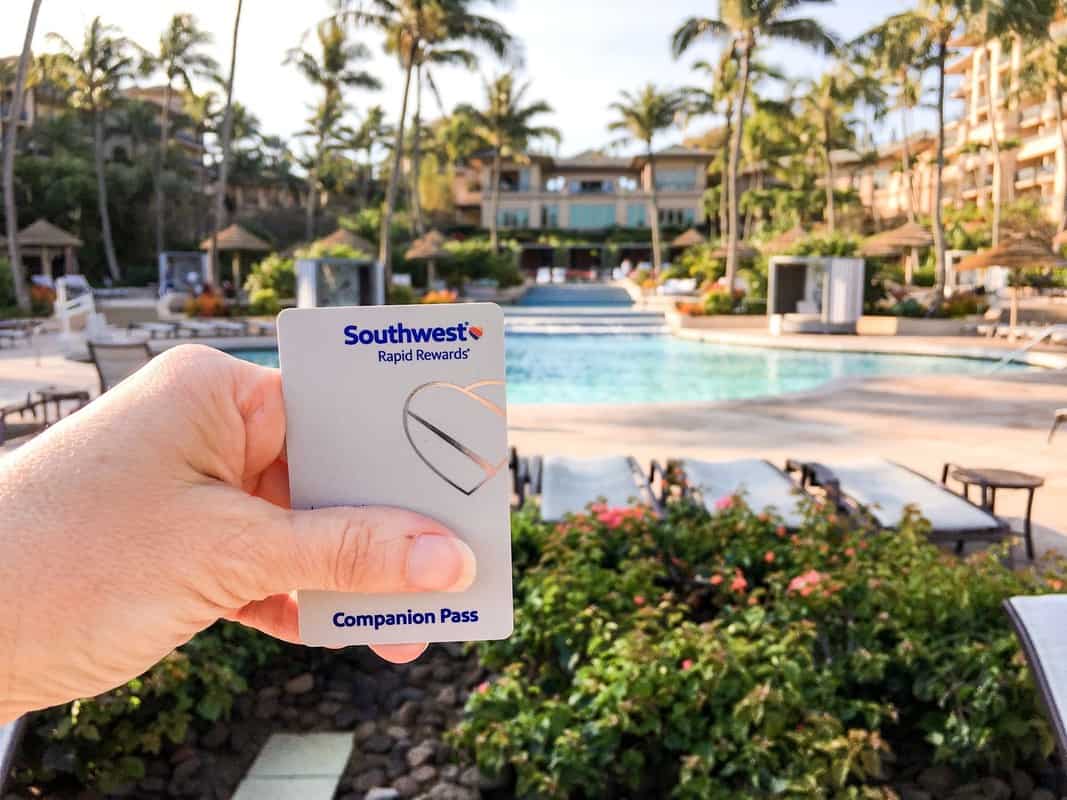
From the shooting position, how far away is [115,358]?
1012 centimetres

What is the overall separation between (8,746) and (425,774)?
1337mm

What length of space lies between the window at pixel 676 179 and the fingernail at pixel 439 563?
190ft

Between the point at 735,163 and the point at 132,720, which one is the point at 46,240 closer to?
the point at 735,163

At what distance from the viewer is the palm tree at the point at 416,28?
25422mm

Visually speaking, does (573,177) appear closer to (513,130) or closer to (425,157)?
(425,157)

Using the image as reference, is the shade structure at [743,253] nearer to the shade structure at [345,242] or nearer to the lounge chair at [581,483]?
the shade structure at [345,242]

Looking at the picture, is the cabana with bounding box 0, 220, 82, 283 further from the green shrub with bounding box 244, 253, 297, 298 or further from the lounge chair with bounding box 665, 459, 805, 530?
the lounge chair with bounding box 665, 459, 805, 530

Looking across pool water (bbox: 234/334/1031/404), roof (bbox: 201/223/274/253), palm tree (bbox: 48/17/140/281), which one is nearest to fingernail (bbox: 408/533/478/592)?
pool water (bbox: 234/334/1031/404)

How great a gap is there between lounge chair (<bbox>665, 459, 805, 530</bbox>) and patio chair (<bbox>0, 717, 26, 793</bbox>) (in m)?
3.56

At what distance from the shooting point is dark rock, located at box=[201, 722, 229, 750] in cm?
333

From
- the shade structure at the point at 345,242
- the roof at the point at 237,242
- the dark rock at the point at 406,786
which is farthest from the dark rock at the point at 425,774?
the roof at the point at 237,242

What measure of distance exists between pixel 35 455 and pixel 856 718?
9.70 feet

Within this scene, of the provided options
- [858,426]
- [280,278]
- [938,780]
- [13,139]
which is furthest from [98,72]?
[938,780]

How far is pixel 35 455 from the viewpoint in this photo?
980 mm
